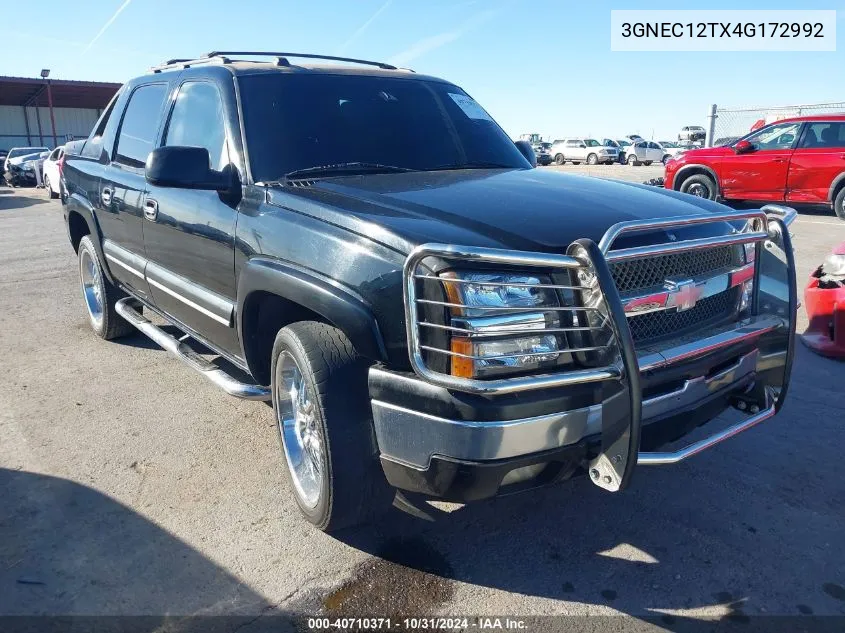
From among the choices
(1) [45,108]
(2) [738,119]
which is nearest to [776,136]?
(2) [738,119]

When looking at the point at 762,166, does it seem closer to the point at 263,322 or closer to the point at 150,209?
the point at 150,209

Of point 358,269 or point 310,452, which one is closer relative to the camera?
point 358,269

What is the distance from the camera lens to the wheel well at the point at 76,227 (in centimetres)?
599

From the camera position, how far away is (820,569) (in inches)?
107

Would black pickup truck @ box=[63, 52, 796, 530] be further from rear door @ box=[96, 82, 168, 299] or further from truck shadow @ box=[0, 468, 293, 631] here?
truck shadow @ box=[0, 468, 293, 631]

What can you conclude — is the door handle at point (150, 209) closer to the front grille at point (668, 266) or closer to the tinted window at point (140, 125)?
the tinted window at point (140, 125)

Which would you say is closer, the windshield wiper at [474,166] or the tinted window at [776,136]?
the windshield wiper at [474,166]

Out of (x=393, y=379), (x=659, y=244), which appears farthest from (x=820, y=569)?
(x=393, y=379)

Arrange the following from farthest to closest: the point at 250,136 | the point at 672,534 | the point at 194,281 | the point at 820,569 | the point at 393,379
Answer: the point at 194,281 → the point at 250,136 → the point at 672,534 → the point at 820,569 → the point at 393,379

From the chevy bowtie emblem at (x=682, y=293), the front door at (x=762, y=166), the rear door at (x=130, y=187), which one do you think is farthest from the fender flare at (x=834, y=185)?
the rear door at (x=130, y=187)

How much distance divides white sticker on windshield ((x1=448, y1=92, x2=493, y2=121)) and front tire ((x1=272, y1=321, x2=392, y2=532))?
79.9 inches

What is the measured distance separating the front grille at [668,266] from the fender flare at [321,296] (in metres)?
0.88

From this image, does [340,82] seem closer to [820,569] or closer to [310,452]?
[310,452]

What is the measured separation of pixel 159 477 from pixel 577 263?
7.89 feet
